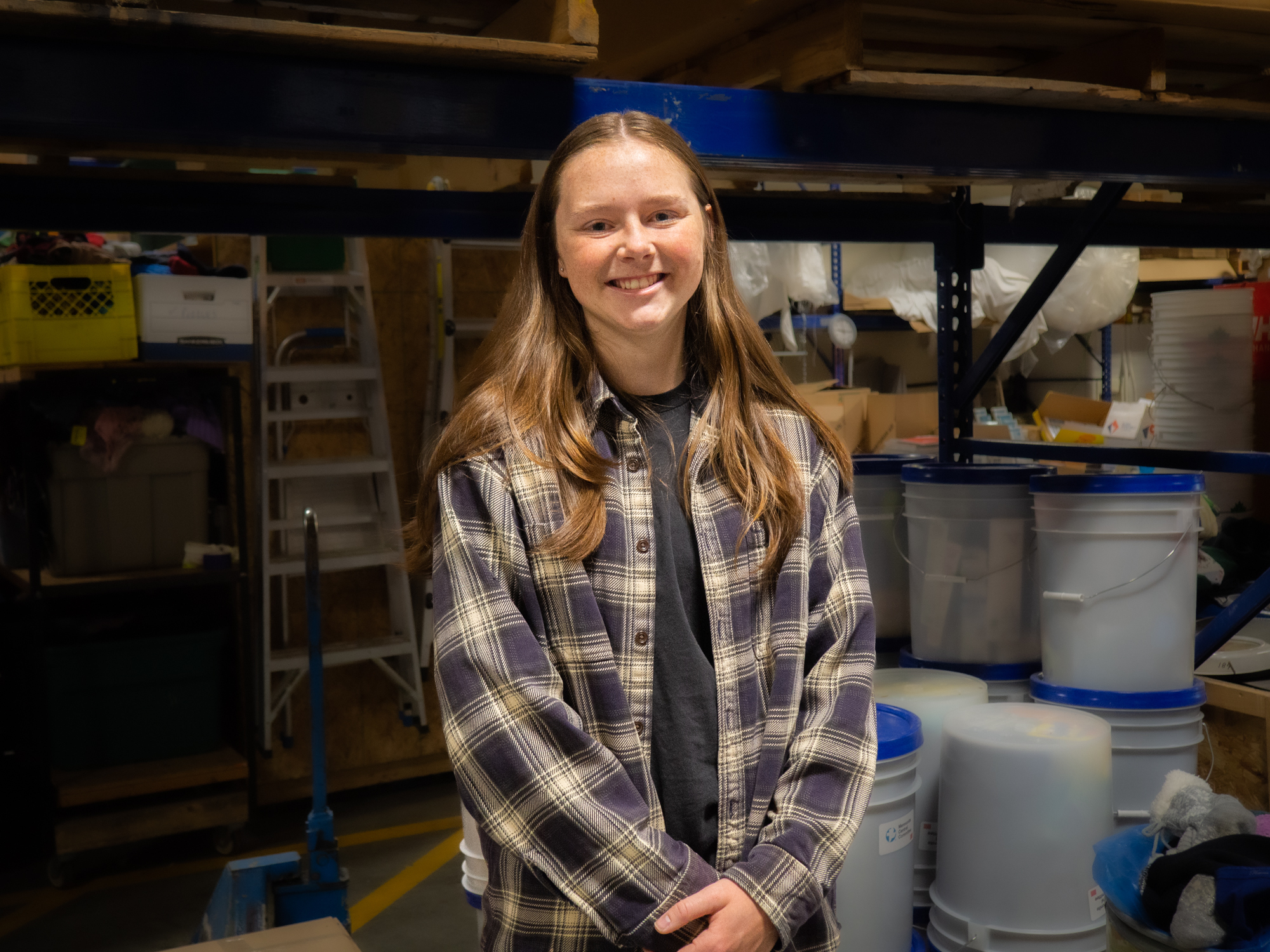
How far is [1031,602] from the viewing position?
3105mm

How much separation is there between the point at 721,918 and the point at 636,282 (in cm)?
86

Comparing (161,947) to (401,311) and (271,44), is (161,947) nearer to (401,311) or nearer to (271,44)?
(401,311)

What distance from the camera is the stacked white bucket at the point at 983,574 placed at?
3078 millimetres

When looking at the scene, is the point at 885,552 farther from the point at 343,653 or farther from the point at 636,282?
the point at 343,653

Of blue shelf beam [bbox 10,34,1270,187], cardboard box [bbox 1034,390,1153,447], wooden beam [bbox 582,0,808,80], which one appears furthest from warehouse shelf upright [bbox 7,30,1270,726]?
cardboard box [bbox 1034,390,1153,447]

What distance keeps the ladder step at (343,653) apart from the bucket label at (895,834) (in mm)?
3051

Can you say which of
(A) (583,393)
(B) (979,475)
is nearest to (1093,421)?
(B) (979,475)

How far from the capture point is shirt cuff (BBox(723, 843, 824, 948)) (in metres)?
1.44

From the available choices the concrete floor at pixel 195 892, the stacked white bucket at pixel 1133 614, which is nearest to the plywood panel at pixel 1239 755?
the stacked white bucket at pixel 1133 614

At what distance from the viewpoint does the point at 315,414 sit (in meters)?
4.95

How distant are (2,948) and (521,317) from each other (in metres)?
3.62

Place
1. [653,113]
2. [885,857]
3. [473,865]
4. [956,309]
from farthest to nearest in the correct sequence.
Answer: [956,309], [473,865], [885,857], [653,113]

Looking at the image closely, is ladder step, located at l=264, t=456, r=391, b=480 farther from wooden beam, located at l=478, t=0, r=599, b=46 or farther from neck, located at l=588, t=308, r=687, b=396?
neck, located at l=588, t=308, r=687, b=396

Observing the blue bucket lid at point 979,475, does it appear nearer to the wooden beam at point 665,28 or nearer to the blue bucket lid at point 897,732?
the blue bucket lid at point 897,732
